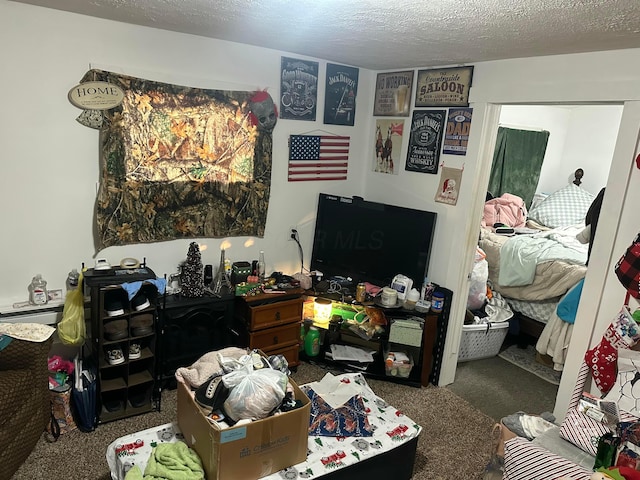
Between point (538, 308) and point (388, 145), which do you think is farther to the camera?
point (538, 308)

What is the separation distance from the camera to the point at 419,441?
2.71m

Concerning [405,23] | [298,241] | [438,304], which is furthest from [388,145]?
[405,23]

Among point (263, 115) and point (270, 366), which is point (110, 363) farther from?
point (263, 115)

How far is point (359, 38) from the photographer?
8.11 ft

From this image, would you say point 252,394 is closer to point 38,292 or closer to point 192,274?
point 192,274

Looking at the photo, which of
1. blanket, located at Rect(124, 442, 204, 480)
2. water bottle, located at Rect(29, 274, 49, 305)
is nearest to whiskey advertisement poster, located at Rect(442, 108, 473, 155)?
blanket, located at Rect(124, 442, 204, 480)

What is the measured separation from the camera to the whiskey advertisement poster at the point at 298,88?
3.29 metres

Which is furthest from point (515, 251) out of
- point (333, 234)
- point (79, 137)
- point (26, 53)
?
point (26, 53)

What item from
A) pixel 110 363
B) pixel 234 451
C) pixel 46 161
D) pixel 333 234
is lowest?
pixel 110 363

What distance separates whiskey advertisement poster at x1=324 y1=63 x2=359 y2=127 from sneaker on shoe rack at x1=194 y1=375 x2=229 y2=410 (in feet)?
7.69

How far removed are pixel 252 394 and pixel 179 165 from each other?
1.76 m

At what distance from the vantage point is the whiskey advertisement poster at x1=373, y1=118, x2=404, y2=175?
3.58 m

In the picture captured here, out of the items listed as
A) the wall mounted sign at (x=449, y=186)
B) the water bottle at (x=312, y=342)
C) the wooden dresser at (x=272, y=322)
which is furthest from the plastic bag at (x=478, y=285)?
the wooden dresser at (x=272, y=322)

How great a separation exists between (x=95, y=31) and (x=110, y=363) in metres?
1.85
